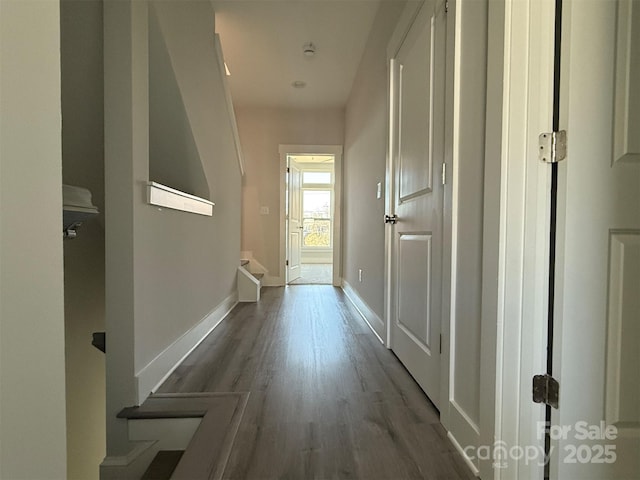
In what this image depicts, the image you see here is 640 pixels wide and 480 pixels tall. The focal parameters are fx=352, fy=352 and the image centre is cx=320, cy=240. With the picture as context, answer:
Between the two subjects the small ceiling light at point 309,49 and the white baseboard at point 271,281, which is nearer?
the small ceiling light at point 309,49

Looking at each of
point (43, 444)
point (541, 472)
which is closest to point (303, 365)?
point (541, 472)

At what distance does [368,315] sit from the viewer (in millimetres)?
2916

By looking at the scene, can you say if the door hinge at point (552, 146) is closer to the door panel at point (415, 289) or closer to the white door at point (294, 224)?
the door panel at point (415, 289)

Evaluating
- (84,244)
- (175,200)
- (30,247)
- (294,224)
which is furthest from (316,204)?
(30,247)

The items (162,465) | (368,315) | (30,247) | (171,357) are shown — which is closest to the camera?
(30,247)

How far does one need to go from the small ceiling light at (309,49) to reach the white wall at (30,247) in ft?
9.94

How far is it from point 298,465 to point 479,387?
2.04 feet

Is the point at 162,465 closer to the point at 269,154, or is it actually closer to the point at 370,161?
the point at 370,161

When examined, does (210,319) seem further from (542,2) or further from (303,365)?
(542,2)

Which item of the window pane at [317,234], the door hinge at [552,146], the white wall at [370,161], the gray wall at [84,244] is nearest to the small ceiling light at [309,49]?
the white wall at [370,161]

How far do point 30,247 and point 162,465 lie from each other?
1283mm

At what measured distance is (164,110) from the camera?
78.5 inches

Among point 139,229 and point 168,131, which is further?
point 168,131

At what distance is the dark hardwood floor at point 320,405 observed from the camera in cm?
111
